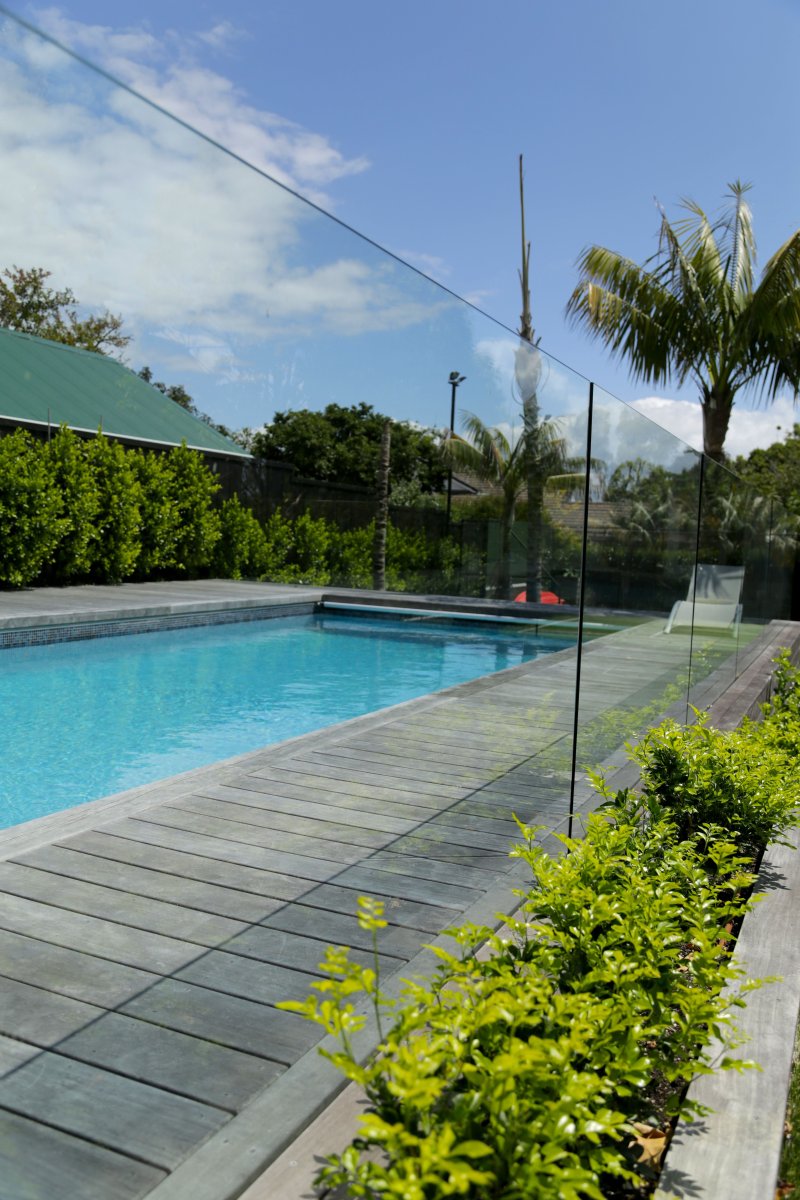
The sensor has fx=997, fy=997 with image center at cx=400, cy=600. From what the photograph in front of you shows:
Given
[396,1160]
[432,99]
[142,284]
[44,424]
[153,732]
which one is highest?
[432,99]

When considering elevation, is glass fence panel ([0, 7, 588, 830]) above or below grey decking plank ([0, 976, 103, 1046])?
above

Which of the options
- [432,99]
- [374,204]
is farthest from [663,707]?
[374,204]

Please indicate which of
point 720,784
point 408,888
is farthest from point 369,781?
point 720,784

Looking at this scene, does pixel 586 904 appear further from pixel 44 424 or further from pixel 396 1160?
pixel 44 424

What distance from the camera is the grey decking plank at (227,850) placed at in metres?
2.88

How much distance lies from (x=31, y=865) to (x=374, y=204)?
63.4 ft

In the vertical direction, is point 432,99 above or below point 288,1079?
above

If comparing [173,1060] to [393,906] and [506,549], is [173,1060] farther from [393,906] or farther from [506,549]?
[506,549]

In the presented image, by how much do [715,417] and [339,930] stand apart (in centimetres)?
1238

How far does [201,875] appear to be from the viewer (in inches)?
111

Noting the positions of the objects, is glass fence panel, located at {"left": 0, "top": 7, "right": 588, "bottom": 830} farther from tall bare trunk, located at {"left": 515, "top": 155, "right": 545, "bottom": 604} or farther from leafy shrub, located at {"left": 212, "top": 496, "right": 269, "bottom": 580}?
leafy shrub, located at {"left": 212, "top": 496, "right": 269, "bottom": 580}

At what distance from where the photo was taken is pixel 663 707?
14.1 feet

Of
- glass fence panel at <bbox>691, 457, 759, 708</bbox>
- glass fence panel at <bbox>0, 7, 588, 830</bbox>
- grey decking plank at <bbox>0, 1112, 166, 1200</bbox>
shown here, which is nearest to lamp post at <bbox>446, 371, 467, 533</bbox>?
glass fence panel at <bbox>0, 7, 588, 830</bbox>

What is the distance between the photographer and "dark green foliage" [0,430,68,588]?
35.3 ft
